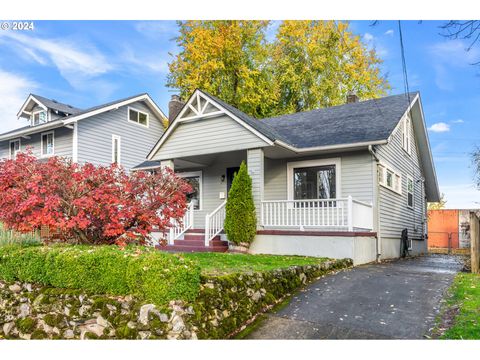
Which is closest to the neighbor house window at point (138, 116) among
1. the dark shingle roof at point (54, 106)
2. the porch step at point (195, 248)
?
the dark shingle roof at point (54, 106)

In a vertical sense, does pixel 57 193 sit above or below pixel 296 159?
below

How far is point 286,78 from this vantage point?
68.0ft

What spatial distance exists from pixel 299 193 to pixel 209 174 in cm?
303

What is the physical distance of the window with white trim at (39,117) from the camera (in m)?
16.6

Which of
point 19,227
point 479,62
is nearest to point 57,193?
point 19,227

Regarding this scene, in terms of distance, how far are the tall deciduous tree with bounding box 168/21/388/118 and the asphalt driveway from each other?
14262 mm

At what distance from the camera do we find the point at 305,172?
35.0 ft

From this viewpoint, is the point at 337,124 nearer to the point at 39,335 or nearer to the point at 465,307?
the point at 465,307

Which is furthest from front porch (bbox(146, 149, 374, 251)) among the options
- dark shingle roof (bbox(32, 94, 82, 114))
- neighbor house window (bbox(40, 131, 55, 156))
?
dark shingle roof (bbox(32, 94, 82, 114))

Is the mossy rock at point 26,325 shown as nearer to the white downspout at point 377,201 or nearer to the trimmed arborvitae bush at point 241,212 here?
the trimmed arborvitae bush at point 241,212

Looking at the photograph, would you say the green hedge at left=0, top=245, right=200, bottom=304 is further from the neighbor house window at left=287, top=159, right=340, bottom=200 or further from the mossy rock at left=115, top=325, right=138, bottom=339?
the neighbor house window at left=287, top=159, right=340, bottom=200
